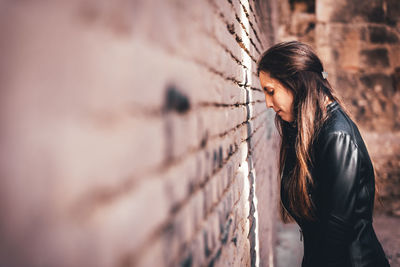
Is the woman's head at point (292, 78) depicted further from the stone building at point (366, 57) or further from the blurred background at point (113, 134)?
the stone building at point (366, 57)

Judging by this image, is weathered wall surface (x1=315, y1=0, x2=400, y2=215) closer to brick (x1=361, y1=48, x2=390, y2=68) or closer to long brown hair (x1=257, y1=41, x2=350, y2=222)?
brick (x1=361, y1=48, x2=390, y2=68)

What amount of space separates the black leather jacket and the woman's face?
25cm

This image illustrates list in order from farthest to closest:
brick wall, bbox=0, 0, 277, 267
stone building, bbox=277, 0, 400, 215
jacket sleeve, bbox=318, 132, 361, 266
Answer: stone building, bbox=277, 0, 400, 215
jacket sleeve, bbox=318, 132, 361, 266
brick wall, bbox=0, 0, 277, 267

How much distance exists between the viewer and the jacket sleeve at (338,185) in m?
1.63

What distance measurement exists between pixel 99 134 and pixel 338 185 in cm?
149

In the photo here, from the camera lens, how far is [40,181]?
377mm

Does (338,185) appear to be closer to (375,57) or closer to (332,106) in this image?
(332,106)

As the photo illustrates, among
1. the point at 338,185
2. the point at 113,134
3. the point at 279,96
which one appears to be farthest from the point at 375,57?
the point at 113,134

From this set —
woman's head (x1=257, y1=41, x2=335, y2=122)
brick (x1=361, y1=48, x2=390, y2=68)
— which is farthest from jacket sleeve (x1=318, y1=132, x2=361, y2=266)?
brick (x1=361, y1=48, x2=390, y2=68)

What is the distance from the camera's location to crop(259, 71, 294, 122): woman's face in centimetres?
195

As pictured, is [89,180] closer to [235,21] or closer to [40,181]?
[40,181]

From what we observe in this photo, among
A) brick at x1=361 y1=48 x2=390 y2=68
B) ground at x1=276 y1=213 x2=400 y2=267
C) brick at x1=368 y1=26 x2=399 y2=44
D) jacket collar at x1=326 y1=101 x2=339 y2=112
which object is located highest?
brick at x1=368 y1=26 x2=399 y2=44

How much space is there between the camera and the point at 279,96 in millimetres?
1980

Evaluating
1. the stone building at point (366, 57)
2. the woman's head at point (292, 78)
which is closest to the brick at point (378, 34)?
the stone building at point (366, 57)
